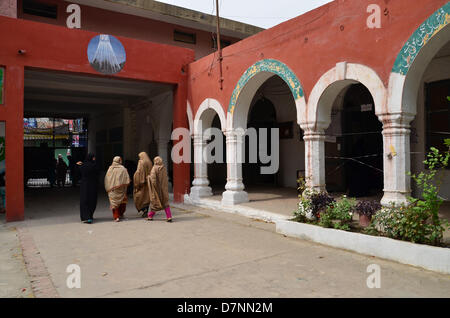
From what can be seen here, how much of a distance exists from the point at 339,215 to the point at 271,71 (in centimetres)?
346

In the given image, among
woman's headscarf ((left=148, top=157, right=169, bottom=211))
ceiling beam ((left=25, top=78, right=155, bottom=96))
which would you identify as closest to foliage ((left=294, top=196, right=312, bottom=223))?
woman's headscarf ((left=148, top=157, right=169, bottom=211))

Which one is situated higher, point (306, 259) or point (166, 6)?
point (166, 6)

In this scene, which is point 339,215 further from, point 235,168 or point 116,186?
point 116,186

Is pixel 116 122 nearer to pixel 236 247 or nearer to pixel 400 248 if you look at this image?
pixel 236 247

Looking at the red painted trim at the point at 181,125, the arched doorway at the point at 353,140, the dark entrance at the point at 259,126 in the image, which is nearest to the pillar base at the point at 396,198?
the arched doorway at the point at 353,140

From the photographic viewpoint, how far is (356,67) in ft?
18.2

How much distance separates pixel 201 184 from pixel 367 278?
6.36 meters

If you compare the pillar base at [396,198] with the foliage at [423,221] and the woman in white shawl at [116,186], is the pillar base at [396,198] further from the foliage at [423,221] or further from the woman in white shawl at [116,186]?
the woman in white shawl at [116,186]

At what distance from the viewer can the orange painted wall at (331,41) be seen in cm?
504

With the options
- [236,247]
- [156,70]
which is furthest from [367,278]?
[156,70]

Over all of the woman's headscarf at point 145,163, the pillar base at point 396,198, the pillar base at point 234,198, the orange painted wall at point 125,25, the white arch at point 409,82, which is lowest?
the pillar base at point 234,198

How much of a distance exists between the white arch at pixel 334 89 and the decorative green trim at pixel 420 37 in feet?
1.19

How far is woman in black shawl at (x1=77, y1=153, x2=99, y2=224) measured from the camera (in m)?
7.13
